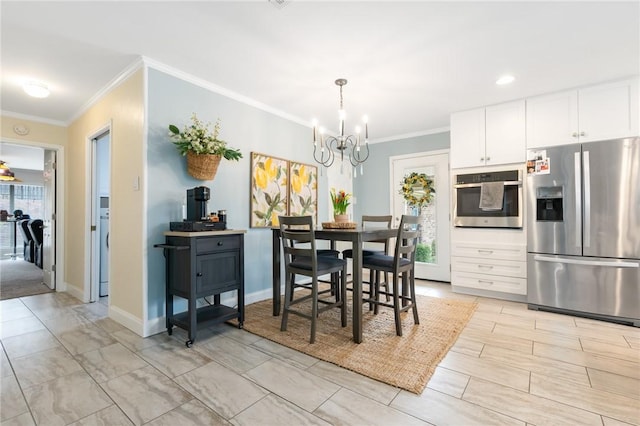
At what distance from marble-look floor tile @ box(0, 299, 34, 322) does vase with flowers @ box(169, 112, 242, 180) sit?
2.42 metres

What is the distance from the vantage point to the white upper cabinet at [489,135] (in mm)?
3414

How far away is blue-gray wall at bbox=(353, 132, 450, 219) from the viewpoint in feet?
16.0

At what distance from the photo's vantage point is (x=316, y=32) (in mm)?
2127

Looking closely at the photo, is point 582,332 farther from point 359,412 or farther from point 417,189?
point 417,189

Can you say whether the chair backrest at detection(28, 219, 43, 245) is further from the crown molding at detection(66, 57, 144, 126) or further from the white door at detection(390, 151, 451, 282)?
the white door at detection(390, 151, 451, 282)

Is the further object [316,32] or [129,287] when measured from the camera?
[129,287]

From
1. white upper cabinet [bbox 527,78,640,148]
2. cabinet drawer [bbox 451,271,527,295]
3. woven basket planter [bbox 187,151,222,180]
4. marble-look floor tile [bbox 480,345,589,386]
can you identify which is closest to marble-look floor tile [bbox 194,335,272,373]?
woven basket planter [bbox 187,151,222,180]

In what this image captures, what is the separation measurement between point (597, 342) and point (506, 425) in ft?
5.42

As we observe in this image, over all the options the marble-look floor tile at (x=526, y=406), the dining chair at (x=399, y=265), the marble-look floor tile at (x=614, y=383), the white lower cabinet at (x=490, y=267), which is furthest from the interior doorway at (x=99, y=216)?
the marble-look floor tile at (x=614, y=383)

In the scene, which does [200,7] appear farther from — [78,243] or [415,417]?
[78,243]

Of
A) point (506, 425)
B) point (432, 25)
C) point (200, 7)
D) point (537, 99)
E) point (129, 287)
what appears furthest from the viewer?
point (537, 99)

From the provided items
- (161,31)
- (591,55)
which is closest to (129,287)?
(161,31)

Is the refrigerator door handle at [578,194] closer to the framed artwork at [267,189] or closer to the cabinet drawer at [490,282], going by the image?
the cabinet drawer at [490,282]

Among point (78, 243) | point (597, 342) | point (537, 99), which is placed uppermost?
point (537, 99)
